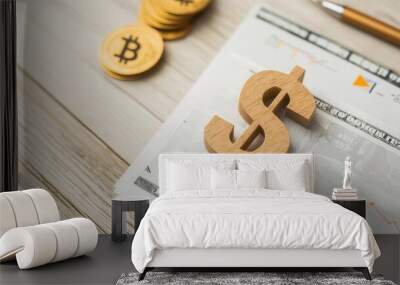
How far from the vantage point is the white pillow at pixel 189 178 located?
17.5ft

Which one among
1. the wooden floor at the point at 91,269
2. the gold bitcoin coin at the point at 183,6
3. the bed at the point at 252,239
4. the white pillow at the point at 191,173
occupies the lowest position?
the wooden floor at the point at 91,269

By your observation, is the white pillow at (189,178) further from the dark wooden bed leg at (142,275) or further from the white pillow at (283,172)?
the dark wooden bed leg at (142,275)

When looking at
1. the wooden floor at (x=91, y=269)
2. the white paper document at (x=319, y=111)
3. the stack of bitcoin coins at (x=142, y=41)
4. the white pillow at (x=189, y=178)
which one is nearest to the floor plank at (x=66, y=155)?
the white paper document at (x=319, y=111)

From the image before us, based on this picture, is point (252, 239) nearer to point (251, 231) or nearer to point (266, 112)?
point (251, 231)

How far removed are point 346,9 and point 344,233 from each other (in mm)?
2569

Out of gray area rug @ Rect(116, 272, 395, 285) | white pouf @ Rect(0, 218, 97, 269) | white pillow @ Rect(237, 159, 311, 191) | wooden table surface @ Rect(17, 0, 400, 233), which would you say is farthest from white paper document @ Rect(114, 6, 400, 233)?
gray area rug @ Rect(116, 272, 395, 285)

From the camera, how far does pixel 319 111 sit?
19.2 ft

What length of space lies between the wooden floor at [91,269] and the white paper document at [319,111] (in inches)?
36.2

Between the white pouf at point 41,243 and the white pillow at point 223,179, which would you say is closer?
the white pouf at point 41,243

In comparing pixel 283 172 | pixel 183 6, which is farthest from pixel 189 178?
pixel 183 6

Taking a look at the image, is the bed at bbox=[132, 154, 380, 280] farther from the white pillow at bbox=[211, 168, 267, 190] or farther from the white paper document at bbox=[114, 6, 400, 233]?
the white paper document at bbox=[114, 6, 400, 233]

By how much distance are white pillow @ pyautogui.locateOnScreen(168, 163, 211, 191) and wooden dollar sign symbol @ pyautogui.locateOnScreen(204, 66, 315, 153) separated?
1.33 feet

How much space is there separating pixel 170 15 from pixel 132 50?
0.48 meters

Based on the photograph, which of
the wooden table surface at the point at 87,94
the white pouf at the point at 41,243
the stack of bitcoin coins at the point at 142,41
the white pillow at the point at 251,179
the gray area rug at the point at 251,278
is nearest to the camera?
the gray area rug at the point at 251,278
